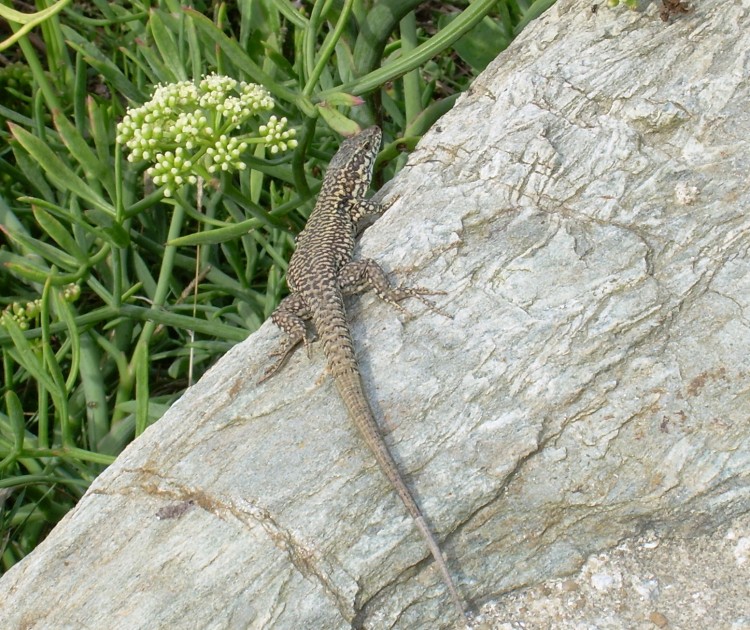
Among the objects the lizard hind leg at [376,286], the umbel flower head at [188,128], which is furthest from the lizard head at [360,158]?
the umbel flower head at [188,128]

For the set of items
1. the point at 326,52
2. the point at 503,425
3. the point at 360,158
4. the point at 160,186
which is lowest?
the point at 503,425

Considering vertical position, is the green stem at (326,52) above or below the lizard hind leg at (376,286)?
above

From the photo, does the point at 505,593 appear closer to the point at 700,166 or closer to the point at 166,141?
the point at 700,166

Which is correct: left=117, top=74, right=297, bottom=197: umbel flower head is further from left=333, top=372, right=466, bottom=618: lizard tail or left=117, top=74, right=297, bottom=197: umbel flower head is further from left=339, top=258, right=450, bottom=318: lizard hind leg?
left=333, top=372, right=466, bottom=618: lizard tail

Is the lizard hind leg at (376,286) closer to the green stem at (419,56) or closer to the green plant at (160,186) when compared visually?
the green plant at (160,186)

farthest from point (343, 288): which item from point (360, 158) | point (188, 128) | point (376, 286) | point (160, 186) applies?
point (160, 186)

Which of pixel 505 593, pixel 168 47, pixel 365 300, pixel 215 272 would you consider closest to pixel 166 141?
pixel 168 47

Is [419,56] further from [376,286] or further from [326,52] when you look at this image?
[376,286]
